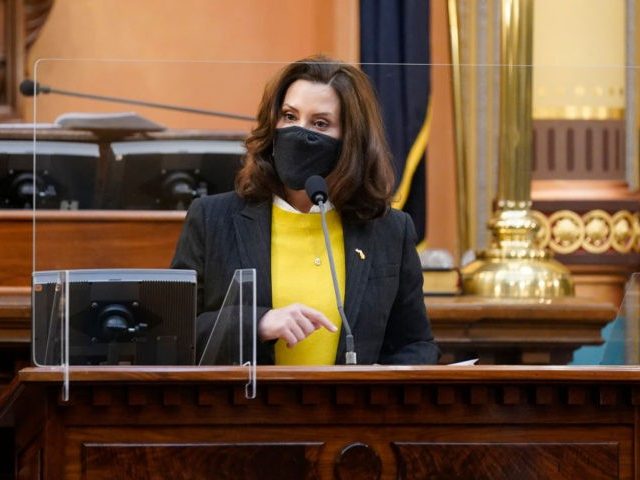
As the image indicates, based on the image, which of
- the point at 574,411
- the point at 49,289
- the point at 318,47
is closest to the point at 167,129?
the point at 49,289

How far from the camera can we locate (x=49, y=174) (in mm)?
3133

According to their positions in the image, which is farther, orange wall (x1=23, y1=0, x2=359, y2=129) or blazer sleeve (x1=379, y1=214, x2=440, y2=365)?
orange wall (x1=23, y1=0, x2=359, y2=129)

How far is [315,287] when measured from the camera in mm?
2453

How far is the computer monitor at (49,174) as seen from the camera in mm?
3002

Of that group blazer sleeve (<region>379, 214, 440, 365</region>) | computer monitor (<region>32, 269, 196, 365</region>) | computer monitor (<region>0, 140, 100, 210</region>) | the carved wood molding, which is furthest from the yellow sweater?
the carved wood molding

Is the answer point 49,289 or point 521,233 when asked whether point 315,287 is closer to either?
point 49,289

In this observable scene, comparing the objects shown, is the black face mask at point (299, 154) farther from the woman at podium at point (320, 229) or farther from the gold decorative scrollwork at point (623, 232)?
the gold decorative scrollwork at point (623, 232)

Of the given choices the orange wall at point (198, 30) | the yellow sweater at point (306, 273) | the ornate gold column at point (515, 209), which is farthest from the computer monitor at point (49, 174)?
the orange wall at point (198, 30)

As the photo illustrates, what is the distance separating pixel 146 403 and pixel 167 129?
1564 millimetres

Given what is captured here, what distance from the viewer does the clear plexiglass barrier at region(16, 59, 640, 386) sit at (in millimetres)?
2141

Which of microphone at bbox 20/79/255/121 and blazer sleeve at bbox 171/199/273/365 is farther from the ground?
microphone at bbox 20/79/255/121

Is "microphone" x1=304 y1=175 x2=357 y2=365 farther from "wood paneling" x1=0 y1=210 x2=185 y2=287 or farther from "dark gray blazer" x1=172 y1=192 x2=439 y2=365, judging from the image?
"wood paneling" x1=0 y1=210 x2=185 y2=287

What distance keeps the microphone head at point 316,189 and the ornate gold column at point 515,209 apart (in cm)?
Answer: 145

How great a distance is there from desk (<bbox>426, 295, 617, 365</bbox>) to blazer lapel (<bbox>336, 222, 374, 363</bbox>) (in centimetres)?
99
